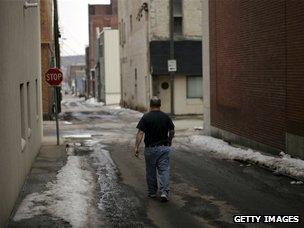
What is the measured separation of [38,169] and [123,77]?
127 ft

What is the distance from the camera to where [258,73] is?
16953 mm

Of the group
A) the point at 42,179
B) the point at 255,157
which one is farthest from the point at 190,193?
the point at 255,157

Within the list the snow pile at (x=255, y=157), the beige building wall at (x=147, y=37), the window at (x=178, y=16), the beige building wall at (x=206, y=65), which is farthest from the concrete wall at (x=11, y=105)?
the window at (x=178, y=16)

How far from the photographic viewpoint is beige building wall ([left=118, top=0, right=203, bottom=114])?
3544 cm

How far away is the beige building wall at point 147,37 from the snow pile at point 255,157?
15.2 metres

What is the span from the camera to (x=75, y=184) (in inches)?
476

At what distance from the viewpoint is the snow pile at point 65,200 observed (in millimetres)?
9328

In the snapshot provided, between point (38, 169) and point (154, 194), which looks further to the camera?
point (38, 169)

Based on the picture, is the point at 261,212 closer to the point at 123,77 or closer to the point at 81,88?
the point at 123,77

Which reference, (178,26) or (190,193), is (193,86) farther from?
(190,193)

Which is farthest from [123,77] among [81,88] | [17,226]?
[81,88]

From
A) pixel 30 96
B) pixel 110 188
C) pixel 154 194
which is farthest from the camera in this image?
pixel 30 96

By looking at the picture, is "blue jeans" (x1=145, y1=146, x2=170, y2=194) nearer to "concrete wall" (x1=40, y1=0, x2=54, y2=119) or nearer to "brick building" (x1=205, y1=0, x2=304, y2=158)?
"brick building" (x1=205, y1=0, x2=304, y2=158)

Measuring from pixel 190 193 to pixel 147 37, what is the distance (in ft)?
86.4
